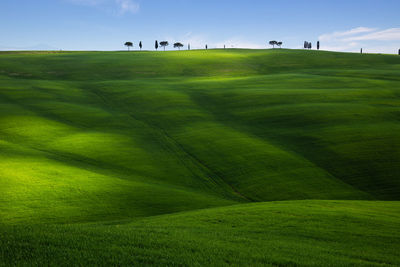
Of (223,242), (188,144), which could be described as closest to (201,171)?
(188,144)

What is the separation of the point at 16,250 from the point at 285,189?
23.1 m

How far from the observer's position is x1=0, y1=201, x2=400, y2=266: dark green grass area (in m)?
9.41

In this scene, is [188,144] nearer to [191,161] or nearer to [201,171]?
[191,161]

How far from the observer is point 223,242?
38.7 feet

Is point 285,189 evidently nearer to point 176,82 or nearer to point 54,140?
point 54,140

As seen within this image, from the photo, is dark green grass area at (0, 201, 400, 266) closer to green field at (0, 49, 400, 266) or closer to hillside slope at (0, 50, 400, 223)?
Result: green field at (0, 49, 400, 266)

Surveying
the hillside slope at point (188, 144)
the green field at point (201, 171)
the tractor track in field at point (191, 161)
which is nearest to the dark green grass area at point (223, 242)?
the green field at point (201, 171)

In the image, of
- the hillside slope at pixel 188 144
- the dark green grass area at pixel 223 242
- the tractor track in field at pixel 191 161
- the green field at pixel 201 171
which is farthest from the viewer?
the tractor track in field at pixel 191 161

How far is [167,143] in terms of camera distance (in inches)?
1593

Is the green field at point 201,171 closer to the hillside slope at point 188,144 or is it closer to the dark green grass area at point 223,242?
the dark green grass area at point 223,242

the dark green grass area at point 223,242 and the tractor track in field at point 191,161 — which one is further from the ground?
the dark green grass area at point 223,242

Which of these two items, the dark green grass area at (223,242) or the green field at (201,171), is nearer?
the dark green grass area at (223,242)

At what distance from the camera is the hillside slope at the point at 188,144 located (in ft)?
81.0

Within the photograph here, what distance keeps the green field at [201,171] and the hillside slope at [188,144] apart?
168mm
